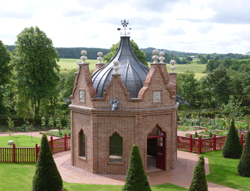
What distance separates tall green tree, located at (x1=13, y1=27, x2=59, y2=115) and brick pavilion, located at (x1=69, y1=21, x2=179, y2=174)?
2349 centimetres

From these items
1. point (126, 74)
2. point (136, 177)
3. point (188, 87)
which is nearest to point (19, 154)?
point (126, 74)

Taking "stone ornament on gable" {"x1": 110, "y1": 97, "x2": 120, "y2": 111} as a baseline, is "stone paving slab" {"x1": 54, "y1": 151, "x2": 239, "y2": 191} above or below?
below

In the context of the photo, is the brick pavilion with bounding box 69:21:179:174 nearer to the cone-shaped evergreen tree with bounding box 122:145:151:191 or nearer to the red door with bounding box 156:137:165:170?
the red door with bounding box 156:137:165:170

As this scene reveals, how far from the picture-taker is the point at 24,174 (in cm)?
1878

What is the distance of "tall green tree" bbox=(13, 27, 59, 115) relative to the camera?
4162 centimetres

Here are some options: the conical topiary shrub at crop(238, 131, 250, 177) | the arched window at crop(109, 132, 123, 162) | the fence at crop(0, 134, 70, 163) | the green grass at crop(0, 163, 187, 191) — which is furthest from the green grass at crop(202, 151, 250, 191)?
the fence at crop(0, 134, 70, 163)

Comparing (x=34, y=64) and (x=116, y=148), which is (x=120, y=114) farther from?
(x=34, y=64)

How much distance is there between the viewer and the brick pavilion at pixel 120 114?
59.6ft

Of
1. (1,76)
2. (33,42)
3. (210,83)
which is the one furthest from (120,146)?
(210,83)

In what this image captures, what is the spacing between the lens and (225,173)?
752 inches

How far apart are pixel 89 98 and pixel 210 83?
47602mm

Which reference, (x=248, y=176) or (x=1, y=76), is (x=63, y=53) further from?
(x=248, y=176)

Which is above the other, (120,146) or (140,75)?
(140,75)

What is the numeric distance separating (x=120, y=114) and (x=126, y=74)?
2.80 metres
